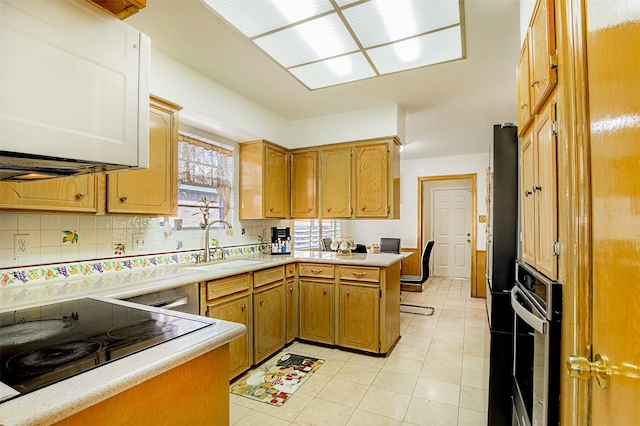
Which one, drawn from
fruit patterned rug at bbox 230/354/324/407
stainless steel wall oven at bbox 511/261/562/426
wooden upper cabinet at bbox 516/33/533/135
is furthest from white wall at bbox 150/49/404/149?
stainless steel wall oven at bbox 511/261/562/426

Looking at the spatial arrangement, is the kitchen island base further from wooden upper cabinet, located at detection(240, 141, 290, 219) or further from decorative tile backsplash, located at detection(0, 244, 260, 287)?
wooden upper cabinet, located at detection(240, 141, 290, 219)

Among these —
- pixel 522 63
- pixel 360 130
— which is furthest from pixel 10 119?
pixel 360 130

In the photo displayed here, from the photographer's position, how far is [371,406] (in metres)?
2.19

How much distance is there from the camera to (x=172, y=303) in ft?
6.49

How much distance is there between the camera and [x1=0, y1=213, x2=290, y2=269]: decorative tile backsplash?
1782 mm

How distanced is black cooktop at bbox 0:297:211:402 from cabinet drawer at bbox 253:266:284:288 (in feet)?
4.55

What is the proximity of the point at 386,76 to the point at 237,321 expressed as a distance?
233 cm

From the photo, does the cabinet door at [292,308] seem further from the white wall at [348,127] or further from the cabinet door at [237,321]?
the white wall at [348,127]

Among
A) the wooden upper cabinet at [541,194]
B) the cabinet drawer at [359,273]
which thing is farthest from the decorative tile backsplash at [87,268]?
the wooden upper cabinet at [541,194]

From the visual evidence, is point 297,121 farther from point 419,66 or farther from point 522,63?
point 522,63

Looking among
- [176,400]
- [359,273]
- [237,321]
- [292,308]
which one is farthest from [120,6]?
[292,308]

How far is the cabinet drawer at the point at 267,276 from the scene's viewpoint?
2.74m

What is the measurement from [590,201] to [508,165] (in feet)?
3.60

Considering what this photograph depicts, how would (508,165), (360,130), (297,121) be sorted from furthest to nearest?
(297,121) → (360,130) → (508,165)
